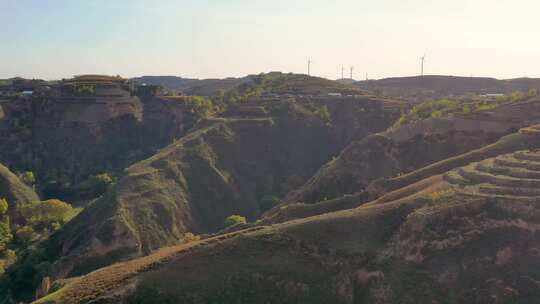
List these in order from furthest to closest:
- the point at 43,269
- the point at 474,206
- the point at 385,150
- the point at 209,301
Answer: the point at 385,150 → the point at 43,269 → the point at 474,206 → the point at 209,301

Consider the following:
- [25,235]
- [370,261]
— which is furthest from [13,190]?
[370,261]

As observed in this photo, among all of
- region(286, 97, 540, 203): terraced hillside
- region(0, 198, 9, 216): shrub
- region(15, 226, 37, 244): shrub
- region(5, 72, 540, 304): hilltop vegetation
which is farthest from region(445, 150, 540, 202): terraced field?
region(0, 198, 9, 216): shrub

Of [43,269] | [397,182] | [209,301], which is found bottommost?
[43,269]

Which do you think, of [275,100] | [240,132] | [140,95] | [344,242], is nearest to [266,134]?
[240,132]

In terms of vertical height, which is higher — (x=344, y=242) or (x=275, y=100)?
(x=275, y=100)

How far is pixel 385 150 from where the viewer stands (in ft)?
254

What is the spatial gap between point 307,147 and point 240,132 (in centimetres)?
1481

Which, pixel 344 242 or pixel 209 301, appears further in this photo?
pixel 344 242

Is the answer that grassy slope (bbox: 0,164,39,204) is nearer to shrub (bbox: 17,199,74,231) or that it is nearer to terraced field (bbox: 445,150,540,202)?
shrub (bbox: 17,199,74,231)

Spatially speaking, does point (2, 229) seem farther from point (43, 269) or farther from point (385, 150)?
point (385, 150)

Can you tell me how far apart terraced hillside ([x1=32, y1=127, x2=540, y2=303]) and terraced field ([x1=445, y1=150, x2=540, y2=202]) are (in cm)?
22

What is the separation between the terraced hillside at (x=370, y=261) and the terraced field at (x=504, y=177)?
220 mm

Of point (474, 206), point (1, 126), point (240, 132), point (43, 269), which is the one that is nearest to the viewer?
point (474, 206)

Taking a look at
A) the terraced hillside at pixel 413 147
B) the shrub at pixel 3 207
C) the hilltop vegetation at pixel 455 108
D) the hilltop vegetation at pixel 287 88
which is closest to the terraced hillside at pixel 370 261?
the terraced hillside at pixel 413 147
